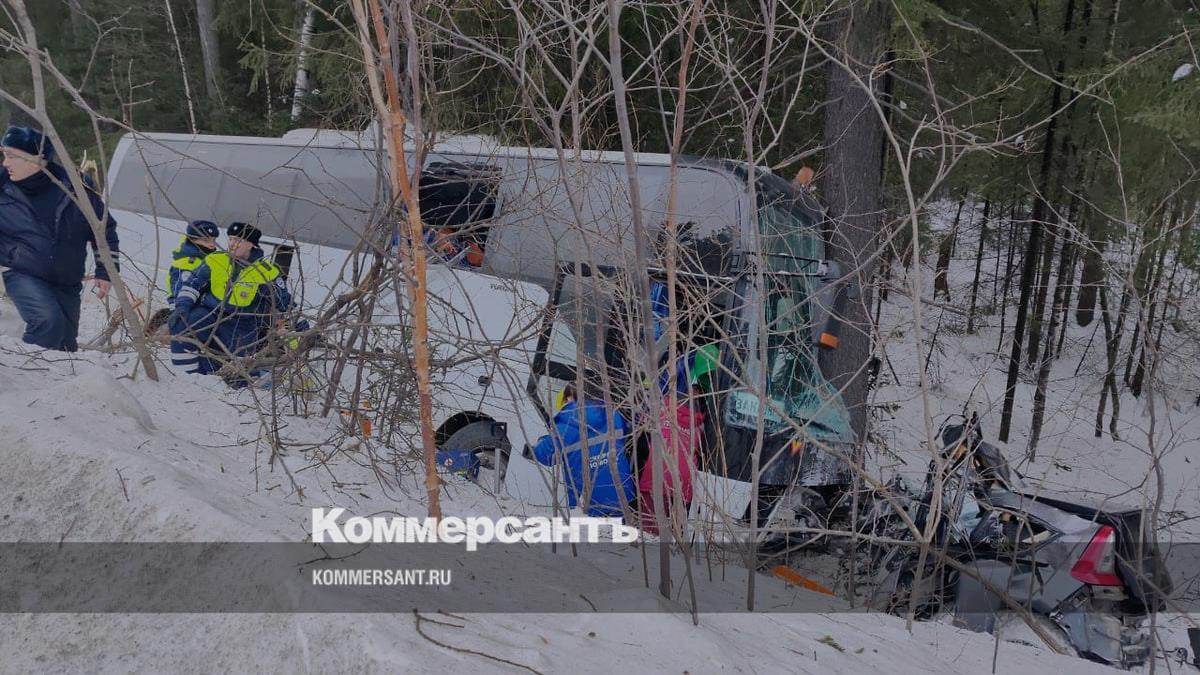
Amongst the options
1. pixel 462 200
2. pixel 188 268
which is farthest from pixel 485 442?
pixel 188 268

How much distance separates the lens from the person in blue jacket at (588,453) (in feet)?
13.3

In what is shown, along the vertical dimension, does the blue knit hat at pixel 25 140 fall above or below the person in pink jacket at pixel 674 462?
above

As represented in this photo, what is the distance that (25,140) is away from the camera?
5340 millimetres

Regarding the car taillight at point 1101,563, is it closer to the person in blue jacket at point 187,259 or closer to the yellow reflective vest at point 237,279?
the yellow reflective vest at point 237,279

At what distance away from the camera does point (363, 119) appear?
16.9ft

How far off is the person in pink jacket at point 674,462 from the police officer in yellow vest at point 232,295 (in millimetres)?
2739

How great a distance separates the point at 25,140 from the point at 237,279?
59.2 inches

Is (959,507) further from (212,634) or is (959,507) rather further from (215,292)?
(215,292)

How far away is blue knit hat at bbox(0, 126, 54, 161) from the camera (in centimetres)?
529

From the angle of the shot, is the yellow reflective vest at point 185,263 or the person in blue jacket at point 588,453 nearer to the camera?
the person in blue jacket at point 588,453

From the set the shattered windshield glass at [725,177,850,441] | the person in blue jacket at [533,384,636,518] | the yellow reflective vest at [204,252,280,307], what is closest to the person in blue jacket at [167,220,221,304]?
the yellow reflective vest at [204,252,280,307]

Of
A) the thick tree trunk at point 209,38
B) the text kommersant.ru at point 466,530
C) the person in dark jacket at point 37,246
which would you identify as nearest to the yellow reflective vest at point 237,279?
the person in dark jacket at point 37,246

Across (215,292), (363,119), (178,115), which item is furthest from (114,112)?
(363,119)

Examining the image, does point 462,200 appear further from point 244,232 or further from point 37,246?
point 37,246
